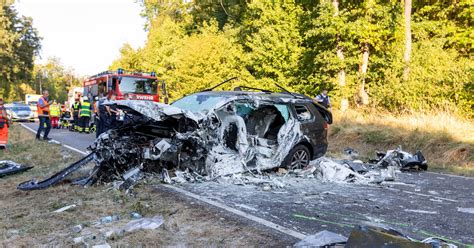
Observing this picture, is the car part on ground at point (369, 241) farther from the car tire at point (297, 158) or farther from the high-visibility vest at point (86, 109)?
the high-visibility vest at point (86, 109)

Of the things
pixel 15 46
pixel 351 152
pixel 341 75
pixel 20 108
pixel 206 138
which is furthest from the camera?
pixel 15 46

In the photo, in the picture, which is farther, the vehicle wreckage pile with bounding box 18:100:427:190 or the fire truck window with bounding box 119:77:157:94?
the fire truck window with bounding box 119:77:157:94

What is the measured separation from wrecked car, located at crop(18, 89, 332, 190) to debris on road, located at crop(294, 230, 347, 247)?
3294 mm

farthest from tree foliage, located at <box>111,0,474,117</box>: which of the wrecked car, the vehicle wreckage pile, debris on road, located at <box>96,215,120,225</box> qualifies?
debris on road, located at <box>96,215,120,225</box>

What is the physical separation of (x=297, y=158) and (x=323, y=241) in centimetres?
450

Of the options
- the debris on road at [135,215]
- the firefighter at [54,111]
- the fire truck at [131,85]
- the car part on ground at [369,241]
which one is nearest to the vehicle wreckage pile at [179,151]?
the debris on road at [135,215]

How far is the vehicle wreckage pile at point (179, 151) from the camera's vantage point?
655cm

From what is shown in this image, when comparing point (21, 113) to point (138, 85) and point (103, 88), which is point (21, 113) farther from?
point (138, 85)

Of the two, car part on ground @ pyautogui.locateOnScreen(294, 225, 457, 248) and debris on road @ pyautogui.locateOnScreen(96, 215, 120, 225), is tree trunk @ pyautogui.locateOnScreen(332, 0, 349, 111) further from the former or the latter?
car part on ground @ pyautogui.locateOnScreen(294, 225, 457, 248)

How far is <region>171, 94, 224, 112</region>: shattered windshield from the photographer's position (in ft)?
24.3

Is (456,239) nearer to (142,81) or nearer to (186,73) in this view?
(142,81)

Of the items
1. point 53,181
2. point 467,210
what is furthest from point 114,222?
point 467,210

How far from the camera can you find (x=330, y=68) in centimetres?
2011

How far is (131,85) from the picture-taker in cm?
1669
